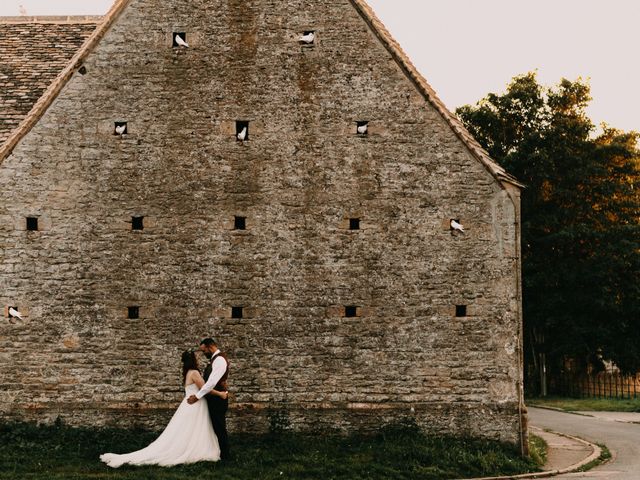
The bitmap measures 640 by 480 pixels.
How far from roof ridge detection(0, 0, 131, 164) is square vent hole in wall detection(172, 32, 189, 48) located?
1.10 metres

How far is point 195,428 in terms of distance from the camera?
1178 centimetres

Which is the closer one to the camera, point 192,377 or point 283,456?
point 192,377

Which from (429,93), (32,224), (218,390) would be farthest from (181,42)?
(218,390)

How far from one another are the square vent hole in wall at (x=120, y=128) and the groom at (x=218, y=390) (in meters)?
4.67

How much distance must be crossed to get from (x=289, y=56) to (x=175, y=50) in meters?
2.17

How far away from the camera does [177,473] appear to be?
10883mm

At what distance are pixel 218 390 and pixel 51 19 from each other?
1232 centimetres

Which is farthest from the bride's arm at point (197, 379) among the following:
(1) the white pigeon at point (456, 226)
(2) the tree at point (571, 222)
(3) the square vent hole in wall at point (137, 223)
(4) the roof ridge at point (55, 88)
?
(2) the tree at point (571, 222)

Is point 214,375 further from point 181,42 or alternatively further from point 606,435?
point 606,435

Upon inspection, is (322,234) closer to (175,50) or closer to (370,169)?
(370,169)

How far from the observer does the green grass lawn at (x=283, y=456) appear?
11.1 m

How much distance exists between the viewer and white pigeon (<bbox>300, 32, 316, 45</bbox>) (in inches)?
565

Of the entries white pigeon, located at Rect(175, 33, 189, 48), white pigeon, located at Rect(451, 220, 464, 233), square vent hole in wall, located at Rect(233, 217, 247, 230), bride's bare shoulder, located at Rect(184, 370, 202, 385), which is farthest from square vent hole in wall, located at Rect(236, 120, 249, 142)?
bride's bare shoulder, located at Rect(184, 370, 202, 385)

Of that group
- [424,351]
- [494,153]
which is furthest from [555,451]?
[494,153]
